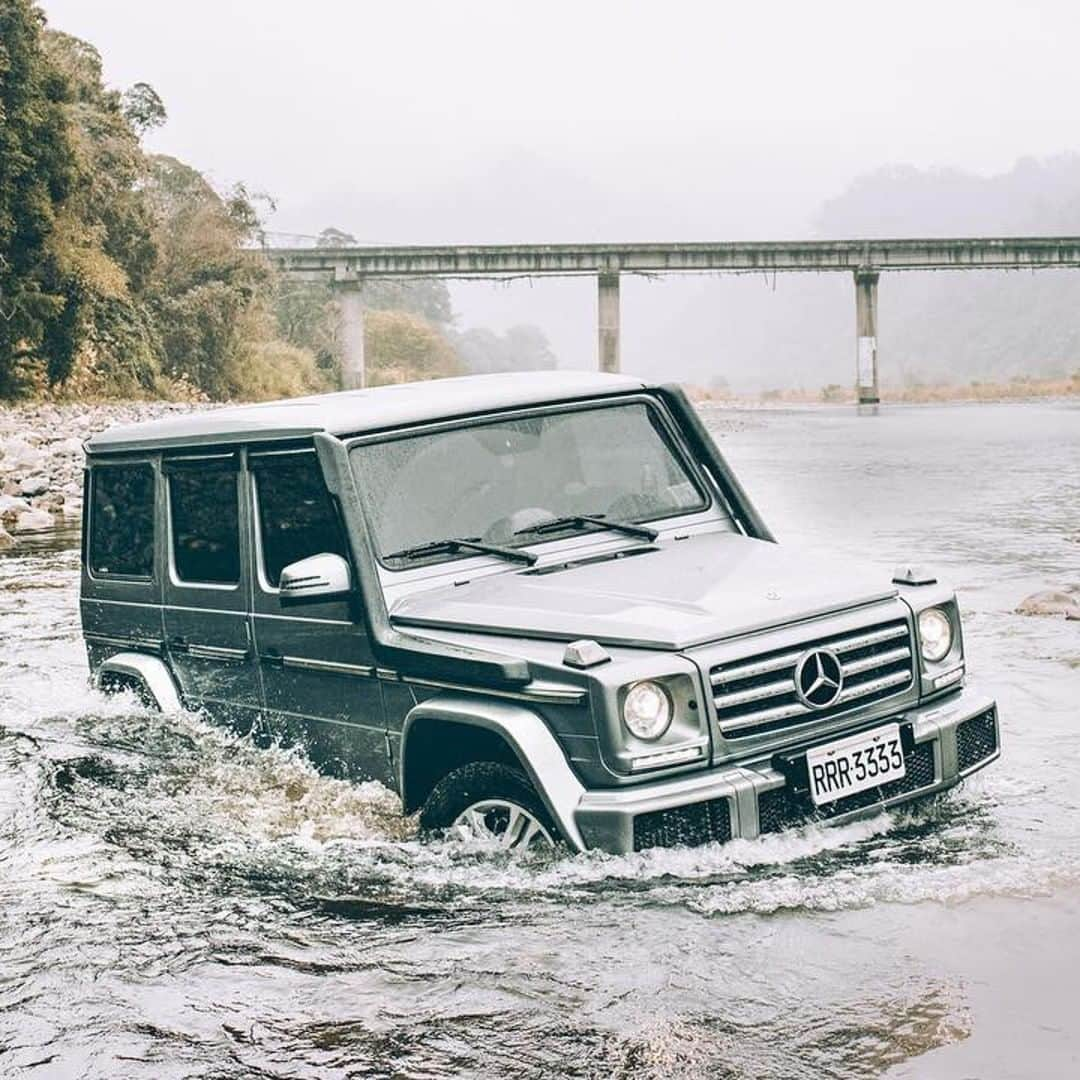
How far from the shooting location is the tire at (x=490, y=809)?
575cm

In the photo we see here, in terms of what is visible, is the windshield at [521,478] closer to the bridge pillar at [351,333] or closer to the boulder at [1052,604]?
the boulder at [1052,604]

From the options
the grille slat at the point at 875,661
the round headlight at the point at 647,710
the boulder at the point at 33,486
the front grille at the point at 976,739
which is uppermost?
the grille slat at the point at 875,661

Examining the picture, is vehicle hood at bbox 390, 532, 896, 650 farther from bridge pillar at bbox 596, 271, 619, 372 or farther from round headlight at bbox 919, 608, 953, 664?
bridge pillar at bbox 596, 271, 619, 372

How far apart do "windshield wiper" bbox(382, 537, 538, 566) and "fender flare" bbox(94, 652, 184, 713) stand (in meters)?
1.74

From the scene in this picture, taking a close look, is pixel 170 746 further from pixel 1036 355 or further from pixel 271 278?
pixel 1036 355

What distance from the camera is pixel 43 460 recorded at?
31094mm

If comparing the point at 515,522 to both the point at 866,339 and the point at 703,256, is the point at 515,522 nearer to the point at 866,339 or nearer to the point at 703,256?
the point at 703,256

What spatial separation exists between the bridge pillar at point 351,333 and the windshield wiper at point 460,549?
84364 millimetres

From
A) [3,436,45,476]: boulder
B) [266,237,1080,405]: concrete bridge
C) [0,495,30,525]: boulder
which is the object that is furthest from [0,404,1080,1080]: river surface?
[266,237,1080,405]: concrete bridge

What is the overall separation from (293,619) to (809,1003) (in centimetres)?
274

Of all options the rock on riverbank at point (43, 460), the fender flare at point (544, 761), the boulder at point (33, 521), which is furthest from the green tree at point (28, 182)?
the fender flare at point (544, 761)

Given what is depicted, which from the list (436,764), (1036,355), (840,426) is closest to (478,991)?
(436,764)

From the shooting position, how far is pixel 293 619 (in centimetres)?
675

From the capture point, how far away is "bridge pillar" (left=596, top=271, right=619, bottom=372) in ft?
287
